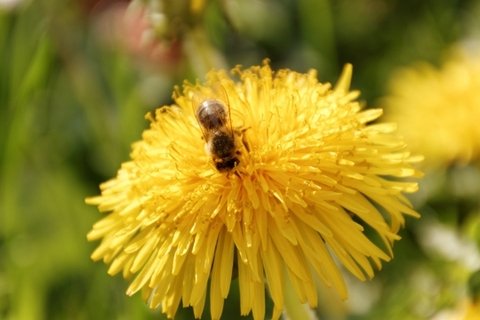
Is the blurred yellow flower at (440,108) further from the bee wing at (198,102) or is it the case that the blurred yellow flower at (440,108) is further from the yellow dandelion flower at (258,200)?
the bee wing at (198,102)

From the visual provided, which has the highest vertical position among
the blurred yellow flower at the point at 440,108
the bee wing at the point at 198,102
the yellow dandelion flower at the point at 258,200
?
the blurred yellow flower at the point at 440,108

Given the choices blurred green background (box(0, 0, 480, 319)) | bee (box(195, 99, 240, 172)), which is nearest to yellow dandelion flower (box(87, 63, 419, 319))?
bee (box(195, 99, 240, 172))

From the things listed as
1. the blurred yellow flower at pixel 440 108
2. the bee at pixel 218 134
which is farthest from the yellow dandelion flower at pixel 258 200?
the blurred yellow flower at pixel 440 108

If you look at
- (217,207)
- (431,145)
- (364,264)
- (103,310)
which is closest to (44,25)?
(103,310)

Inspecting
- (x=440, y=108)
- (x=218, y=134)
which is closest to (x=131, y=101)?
(x=440, y=108)

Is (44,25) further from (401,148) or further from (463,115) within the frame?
(401,148)

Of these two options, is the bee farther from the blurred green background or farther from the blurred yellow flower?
the blurred yellow flower
